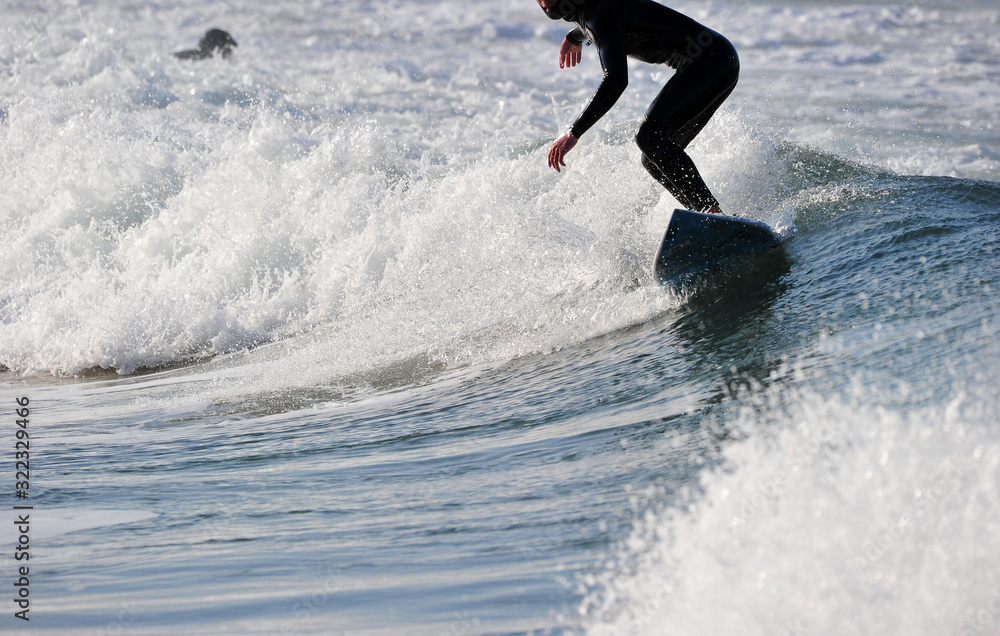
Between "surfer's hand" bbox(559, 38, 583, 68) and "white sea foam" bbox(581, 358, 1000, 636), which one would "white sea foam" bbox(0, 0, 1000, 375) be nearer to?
"surfer's hand" bbox(559, 38, 583, 68)

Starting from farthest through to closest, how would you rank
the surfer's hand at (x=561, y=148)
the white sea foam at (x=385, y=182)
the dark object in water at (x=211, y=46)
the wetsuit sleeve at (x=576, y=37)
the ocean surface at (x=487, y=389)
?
the dark object in water at (x=211, y=46) < the white sea foam at (x=385, y=182) < the wetsuit sleeve at (x=576, y=37) < the surfer's hand at (x=561, y=148) < the ocean surface at (x=487, y=389)

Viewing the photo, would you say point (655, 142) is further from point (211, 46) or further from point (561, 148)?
point (211, 46)

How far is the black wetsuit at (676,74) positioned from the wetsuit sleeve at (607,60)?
5 centimetres

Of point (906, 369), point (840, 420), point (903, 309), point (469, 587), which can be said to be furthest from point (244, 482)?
point (903, 309)

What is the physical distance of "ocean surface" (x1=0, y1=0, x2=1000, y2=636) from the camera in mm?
2289

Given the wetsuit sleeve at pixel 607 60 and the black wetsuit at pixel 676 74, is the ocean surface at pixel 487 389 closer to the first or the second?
the black wetsuit at pixel 676 74

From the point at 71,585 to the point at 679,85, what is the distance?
3.93 metres

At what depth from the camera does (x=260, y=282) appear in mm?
8312

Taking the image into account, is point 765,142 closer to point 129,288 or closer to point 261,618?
point 261,618

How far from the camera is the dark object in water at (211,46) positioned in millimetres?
20828

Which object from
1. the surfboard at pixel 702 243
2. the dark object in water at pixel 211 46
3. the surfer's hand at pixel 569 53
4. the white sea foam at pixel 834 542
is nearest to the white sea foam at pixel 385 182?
the surfboard at pixel 702 243

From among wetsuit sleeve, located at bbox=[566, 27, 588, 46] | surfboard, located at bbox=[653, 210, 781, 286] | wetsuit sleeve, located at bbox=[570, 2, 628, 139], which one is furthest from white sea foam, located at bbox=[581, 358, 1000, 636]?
wetsuit sleeve, located at bbox=[566, 27, 588, 46]

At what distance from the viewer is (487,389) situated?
15.5ft

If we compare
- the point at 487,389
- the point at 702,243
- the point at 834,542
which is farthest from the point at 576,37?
the point at 834,542
